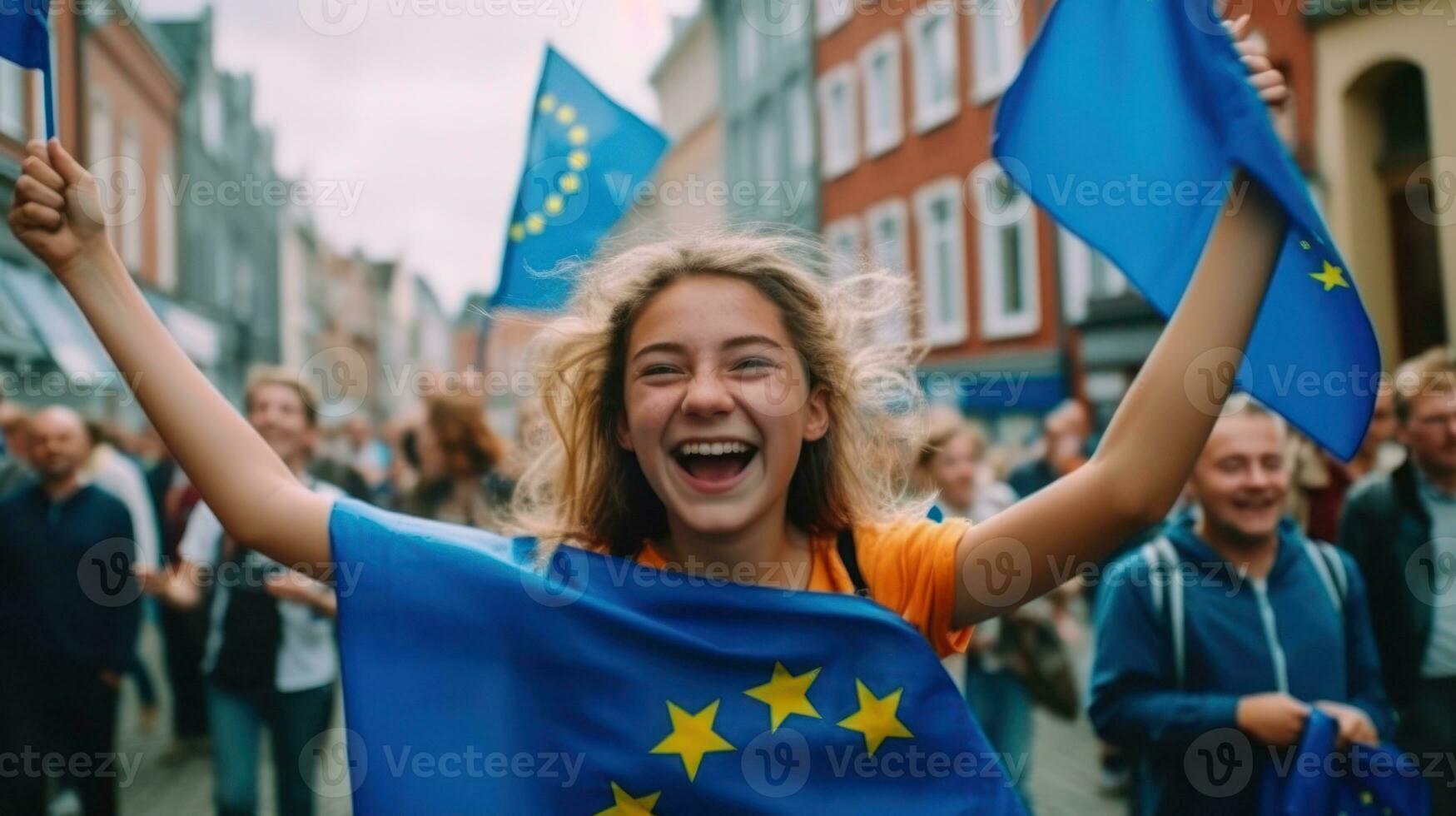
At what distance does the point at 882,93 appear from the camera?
22.9 metres

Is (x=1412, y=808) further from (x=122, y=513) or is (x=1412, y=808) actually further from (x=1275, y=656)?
(x=122, y=513)

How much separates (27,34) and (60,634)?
3.56m

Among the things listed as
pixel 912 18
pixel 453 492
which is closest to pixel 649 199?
pixel 453 492

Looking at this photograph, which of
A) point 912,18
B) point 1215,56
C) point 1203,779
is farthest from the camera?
point 912,18

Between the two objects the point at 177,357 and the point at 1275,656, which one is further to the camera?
the point at 1275,656

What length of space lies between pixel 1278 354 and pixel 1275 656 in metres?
1.29

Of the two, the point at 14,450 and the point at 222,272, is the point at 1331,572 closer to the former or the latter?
the point at 14,450

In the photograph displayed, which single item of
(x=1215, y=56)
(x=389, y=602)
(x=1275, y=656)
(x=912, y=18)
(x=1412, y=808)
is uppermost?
(x=912, y=18)

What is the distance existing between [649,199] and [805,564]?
163 inches

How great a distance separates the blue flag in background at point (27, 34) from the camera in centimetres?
222

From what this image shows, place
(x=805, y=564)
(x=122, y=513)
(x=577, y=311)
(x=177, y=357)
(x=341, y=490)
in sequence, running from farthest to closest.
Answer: (x=122, y=513), (x=341, y=490), (x=577, y=311), (x=805, y=564), (x=177, y=357)

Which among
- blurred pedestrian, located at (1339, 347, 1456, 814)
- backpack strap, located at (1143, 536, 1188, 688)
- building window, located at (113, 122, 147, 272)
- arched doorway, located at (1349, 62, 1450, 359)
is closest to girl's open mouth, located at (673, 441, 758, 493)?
backpack strap, located at (1143, 536, 1188, 688)

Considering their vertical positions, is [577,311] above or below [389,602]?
above

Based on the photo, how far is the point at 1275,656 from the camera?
3.13 meters
